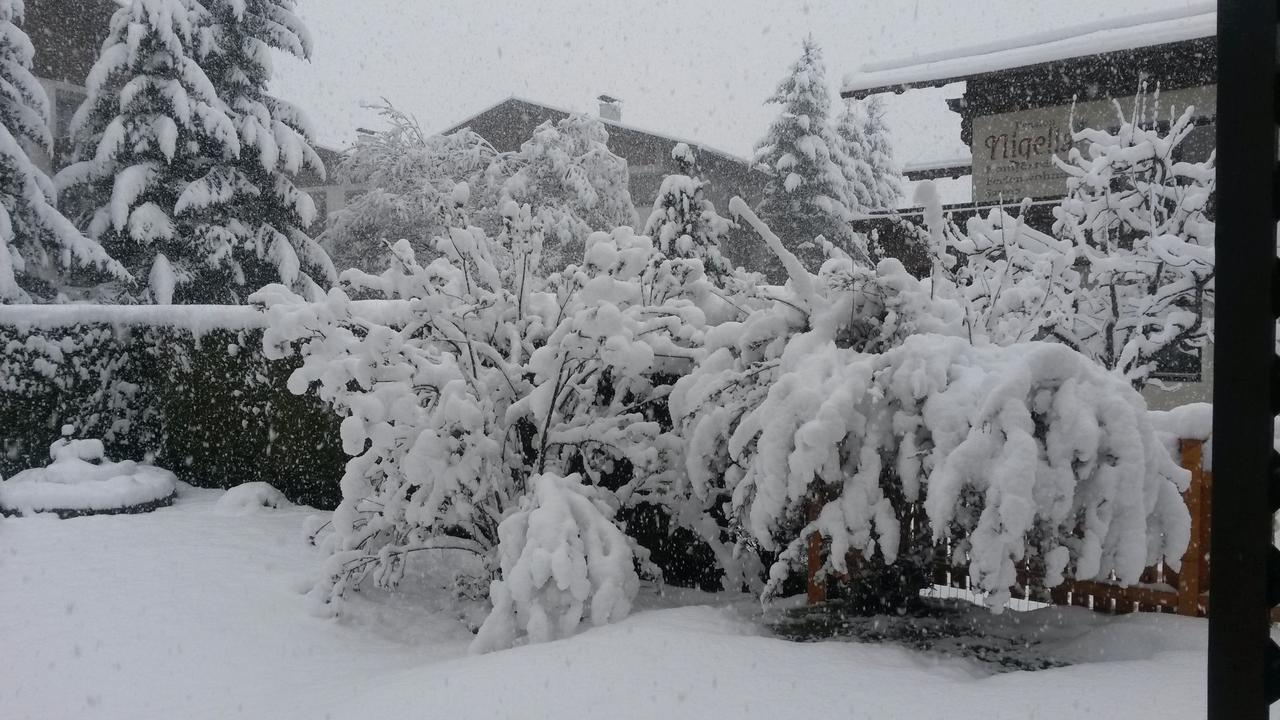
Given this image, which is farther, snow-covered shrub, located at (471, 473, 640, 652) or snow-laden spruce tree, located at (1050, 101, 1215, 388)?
snow-laden spruce tree, located at (1050, 101, 1215, 388)

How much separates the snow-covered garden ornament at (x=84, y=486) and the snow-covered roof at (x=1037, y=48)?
40.9 feet

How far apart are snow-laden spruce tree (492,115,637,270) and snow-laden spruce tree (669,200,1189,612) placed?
1573cm

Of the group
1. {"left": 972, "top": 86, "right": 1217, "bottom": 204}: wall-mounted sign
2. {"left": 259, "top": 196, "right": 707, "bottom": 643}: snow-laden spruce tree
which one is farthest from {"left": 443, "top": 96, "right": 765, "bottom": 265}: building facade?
{"left": 259, "top": 196, "right": 707, "bottom": 643}: snow-laden spruce tree

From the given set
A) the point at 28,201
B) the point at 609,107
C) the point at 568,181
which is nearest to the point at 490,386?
the point at 28,201

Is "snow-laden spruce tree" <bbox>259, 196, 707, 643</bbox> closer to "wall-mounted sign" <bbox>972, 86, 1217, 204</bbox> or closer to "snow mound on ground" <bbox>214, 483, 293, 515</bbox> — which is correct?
"snow mound on ground" <bbox>214, 483, 293, 515</bbox>

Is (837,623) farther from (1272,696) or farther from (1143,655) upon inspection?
(1272,696)

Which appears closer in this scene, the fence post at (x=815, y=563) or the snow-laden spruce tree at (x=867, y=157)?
the fence post at (x=815, y=563)

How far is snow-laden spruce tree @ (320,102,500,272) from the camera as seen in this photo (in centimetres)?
2061

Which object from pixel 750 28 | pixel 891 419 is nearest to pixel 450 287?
pixel 891 419

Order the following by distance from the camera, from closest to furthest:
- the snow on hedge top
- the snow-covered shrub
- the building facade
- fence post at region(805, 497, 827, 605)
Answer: the snow-covered shrub
fence post at region(805, 497, 827, 605)
the snow on hedge top
the building facade

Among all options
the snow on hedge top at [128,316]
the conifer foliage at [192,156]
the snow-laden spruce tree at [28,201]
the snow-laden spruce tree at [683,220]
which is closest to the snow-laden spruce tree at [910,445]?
the snow on hedge top at [128,316]

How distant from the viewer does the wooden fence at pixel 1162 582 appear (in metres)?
3.57

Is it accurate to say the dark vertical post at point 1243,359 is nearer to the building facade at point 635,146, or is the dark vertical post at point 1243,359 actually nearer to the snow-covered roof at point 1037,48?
the snow-covered roof at point 1037,48

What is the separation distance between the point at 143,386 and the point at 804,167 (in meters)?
20.6
